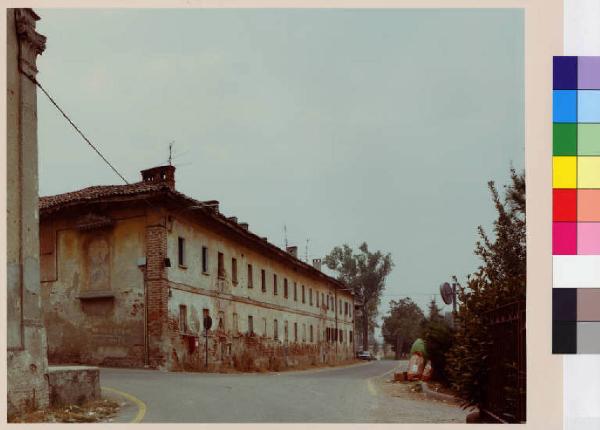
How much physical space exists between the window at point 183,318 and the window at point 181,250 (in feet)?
3.44

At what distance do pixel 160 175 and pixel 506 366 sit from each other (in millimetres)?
7513

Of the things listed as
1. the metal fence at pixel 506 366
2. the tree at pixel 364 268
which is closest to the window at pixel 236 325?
the tree at pixel 364 268

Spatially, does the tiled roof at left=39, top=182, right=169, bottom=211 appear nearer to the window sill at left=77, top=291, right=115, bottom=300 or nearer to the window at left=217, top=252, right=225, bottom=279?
the window sill at left=77, top=291, right=115, bottom=300

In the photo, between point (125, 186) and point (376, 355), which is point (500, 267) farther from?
point (376, 355)

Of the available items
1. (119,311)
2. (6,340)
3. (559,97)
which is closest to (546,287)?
(559,97)

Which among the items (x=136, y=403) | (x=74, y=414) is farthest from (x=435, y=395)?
(x=74, y=414)

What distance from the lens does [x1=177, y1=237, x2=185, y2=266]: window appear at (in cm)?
1508

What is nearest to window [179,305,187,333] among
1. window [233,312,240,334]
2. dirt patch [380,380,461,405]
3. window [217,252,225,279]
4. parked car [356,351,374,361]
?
window [233,312,240,334]

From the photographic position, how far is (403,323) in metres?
17.6

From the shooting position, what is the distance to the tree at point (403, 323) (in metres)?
15.3

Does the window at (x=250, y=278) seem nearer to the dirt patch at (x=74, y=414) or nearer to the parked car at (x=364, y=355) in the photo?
the parked car at (x=364, y=355)

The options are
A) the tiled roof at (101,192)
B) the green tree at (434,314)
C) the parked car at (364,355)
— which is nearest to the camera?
the tiled roof at (101,192)

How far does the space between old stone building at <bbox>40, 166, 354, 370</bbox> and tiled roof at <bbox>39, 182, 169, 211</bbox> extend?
3 centimetres

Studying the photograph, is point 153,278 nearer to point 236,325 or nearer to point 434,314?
point 236,325
